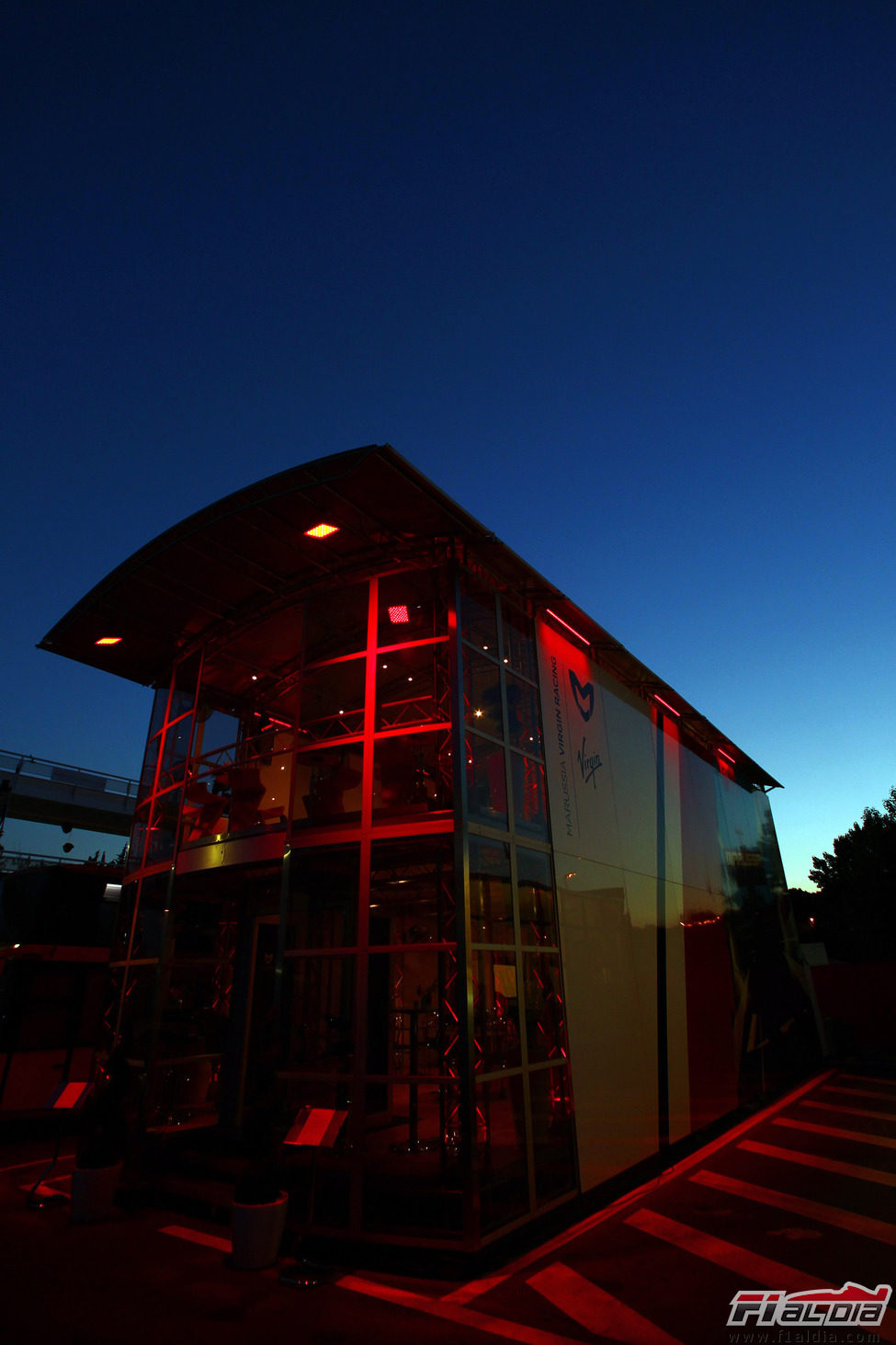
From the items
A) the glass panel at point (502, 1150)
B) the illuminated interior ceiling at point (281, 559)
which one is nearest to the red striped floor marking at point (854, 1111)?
the glass panel at point (502, 1150)

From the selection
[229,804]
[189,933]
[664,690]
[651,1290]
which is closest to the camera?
[651,1290]

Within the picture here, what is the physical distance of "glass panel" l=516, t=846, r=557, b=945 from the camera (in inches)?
285

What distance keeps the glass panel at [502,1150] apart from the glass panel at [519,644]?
4.38 metres

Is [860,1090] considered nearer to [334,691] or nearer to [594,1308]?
[594,1308]

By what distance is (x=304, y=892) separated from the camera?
8695 millimetres

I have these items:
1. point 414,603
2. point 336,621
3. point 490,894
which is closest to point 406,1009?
point 490,894

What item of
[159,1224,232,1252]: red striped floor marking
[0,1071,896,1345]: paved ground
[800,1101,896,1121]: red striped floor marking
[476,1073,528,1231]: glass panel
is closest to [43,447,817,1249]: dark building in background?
[476,1073,528,1231]: glass panel

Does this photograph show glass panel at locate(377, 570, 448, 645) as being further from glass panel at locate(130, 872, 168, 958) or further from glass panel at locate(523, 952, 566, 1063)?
glass panel at locate(130, 872, 168, 958)

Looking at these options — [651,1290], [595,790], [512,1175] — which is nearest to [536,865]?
[595,790]

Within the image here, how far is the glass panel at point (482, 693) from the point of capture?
24.9ft

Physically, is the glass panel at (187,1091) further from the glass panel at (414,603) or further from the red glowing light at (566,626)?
the red glowing light at (566,626)

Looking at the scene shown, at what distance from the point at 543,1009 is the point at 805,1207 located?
3176 mm

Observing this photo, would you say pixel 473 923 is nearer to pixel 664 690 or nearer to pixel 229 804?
pixel 229 804

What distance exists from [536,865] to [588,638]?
12.6 ft
